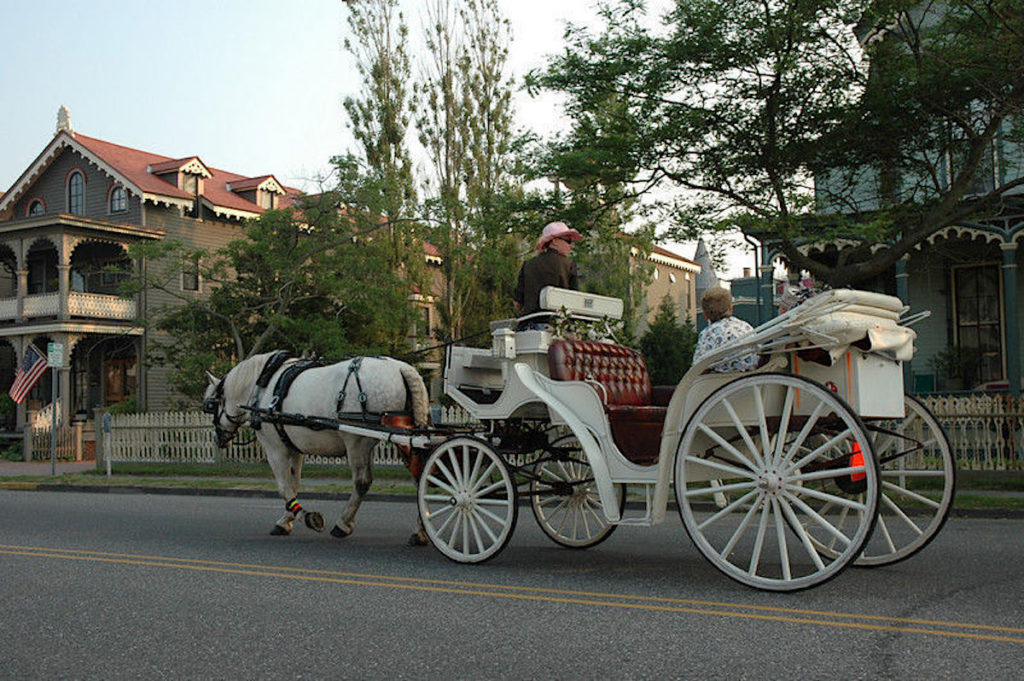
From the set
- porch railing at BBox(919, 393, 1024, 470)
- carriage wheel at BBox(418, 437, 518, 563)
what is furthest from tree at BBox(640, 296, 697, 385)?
carriage wheel at BBox(418, 437, 518, 563)

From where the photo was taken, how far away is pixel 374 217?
28938 mm

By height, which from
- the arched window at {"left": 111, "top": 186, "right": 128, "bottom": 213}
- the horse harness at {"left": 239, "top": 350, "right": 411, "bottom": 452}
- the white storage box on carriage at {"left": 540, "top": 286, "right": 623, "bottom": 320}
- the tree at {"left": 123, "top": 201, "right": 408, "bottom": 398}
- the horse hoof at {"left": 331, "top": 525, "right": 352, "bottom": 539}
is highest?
the arched window at {"left": 111, "top": 186, "right": 128, "bottom": 213}

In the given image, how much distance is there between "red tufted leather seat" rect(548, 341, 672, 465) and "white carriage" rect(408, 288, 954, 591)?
0.4 inches

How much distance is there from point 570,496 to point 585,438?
159 cm

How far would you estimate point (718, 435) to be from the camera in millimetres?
6891

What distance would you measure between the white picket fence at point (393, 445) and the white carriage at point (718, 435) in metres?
4.54

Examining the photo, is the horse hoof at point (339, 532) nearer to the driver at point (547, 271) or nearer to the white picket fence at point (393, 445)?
the white picket fence at point (393, 445)

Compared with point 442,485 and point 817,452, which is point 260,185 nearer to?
point 442,485

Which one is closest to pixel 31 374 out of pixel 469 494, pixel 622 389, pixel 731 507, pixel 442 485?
pixel 442 485

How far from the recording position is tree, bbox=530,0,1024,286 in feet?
45.1

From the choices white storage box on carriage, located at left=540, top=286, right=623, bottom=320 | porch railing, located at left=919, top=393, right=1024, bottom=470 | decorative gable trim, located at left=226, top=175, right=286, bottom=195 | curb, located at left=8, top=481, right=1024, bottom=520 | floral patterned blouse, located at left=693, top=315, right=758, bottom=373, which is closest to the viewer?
floral patterned blouse, located at left=693, top=315, right=758, bottom=373

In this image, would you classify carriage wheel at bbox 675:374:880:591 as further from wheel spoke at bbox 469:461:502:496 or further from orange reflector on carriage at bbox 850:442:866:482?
wheel spoke at bbox 469:461:502:496

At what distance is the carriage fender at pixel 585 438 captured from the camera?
732cm

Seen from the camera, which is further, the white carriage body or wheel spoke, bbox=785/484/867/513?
the white carriage body
